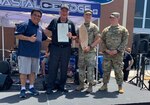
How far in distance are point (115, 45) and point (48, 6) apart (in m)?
1.99

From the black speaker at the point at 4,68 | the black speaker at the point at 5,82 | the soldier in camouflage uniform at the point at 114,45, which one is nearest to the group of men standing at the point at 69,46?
the soldier in camouflage uniform at the point at 114,45

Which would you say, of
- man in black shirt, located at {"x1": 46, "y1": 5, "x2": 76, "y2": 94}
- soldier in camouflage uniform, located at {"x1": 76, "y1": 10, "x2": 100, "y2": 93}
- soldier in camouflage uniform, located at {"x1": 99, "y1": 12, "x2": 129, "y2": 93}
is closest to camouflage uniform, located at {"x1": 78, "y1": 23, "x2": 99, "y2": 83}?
soldier in camouflage uniform, located at {"x1": 76, "y1": 10, "x2": 100, "y2": 93}

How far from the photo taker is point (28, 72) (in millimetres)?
5332

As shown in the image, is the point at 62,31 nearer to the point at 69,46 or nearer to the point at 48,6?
the point at 69,46

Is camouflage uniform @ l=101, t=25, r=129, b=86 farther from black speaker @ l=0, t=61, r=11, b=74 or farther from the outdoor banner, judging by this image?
black speaker @ l=0, t=61, r=11, b=74

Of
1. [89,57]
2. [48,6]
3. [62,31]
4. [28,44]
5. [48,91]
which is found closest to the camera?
[28,44]

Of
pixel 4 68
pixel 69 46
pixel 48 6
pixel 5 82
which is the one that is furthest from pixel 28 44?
pixel 4 68

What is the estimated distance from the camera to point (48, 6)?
255 inches

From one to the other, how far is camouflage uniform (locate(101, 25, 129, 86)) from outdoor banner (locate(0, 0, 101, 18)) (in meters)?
1.01

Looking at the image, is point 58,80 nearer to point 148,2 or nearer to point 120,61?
point 120,61

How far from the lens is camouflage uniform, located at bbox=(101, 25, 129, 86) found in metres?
5.79

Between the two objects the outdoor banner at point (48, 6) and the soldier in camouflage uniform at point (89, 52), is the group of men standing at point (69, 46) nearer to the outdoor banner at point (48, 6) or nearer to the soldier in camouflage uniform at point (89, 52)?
the soldier in camouflage uniform at point (89, 52)

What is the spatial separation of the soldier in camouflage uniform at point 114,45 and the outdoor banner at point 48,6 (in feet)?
3.25

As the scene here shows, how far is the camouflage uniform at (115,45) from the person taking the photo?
228 inches
